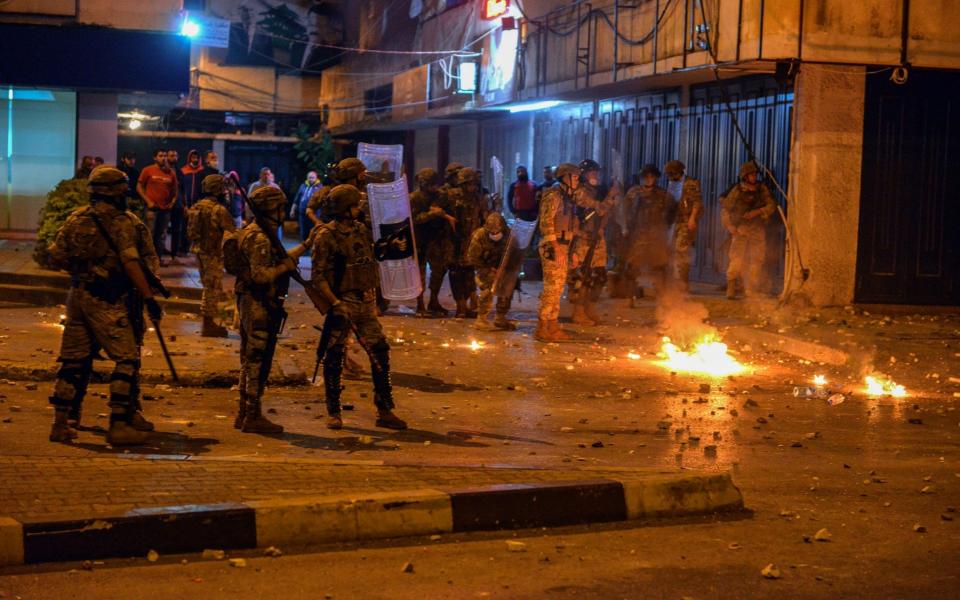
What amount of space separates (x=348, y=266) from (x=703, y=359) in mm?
5643

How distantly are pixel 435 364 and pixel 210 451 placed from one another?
492 centimetres

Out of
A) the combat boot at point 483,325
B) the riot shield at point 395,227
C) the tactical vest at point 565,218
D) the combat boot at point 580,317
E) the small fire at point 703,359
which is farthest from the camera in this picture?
the combat boot at point 580,317

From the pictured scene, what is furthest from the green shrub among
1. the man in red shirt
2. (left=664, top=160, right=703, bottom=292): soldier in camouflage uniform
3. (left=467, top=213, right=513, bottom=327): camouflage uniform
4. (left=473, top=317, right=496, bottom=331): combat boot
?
(left=664, top=160, right=703, bottom=292): soldier in camouflage uniform

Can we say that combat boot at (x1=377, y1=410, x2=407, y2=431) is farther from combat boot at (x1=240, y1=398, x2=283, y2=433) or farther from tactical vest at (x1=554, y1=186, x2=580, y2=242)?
tactical vest at (x1=554, y1=186, x2=580, y2=242)

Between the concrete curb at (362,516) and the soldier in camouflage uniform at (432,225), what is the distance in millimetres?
10036

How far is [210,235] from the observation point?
45.4 feet

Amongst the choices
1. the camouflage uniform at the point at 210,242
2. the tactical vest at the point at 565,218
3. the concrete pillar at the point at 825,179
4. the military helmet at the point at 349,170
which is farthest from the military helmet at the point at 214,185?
the concrete pillar at the point at 825,179

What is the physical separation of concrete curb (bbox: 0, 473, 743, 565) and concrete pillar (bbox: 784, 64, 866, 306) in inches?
424

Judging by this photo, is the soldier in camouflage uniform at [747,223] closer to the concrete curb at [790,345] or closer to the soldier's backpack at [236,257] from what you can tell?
the concrete curb at [790,345]

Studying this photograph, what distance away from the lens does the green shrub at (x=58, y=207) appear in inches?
710

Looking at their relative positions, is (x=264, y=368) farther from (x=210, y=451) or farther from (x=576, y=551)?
(x=576, y=551)

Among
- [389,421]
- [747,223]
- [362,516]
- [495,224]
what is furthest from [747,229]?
[362,516]

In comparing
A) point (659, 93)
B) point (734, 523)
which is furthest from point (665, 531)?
point (659, 93)

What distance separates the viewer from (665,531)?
6.84m
